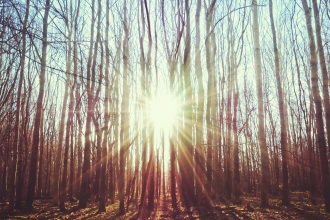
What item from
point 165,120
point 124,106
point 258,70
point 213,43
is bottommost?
point 165,120

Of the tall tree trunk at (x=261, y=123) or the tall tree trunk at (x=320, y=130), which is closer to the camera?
the tall tree trunk at (x=320, y=130)

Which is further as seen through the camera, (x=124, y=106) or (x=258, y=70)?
(x=124, y=106)

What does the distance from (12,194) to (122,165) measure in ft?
12.7

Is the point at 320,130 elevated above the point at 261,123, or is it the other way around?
the point at 261,123

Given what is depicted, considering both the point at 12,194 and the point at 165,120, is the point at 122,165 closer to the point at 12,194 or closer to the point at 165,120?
the point at 165,120

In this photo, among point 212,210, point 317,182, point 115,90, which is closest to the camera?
point 212,210

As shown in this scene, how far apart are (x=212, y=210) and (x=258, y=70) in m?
4.17

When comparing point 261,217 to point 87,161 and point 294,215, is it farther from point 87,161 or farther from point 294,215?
point 87,161

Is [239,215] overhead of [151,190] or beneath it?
beneath

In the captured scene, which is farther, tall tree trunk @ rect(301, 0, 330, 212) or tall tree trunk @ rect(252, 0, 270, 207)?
tall tree trunk @ rect(252, 0, 270, 207)

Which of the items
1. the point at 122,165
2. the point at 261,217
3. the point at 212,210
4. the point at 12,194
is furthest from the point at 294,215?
the point at 12,194

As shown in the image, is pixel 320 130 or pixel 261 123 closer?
pixel 320 130

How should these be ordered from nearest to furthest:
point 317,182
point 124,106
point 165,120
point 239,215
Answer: point 165,120 < point 239,215 < point 124,106 < point 317,182

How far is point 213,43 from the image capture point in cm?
1080
